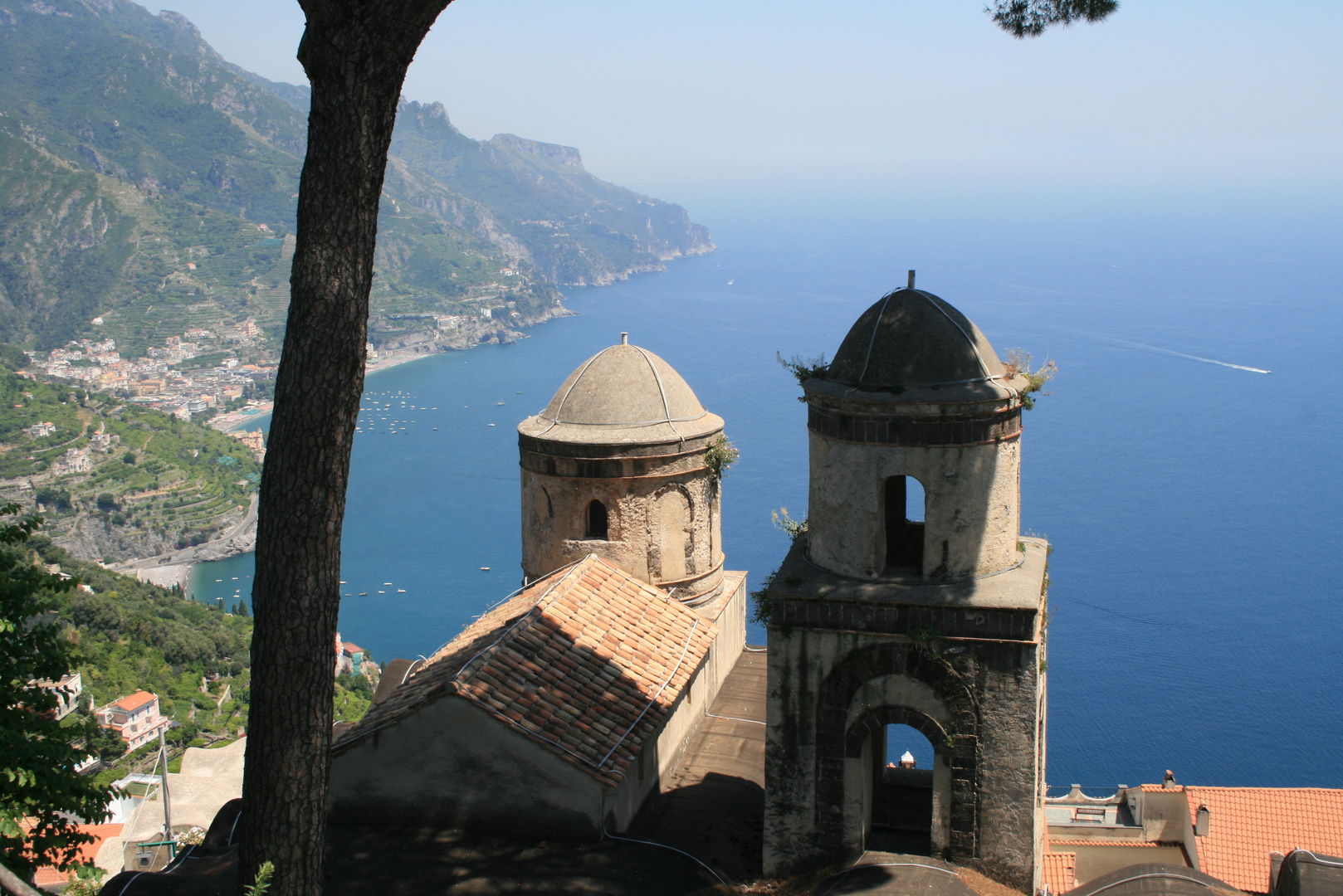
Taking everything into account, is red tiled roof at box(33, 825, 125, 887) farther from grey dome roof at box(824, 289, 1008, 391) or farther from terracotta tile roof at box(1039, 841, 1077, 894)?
grey dome roof at box(824, 289, 1008, 391)

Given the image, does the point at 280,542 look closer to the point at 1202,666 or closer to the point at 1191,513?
the point at 1202,666

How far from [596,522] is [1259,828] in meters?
14.8

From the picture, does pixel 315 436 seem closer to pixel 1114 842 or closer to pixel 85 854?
pixel 1114 842

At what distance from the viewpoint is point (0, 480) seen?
279 feet

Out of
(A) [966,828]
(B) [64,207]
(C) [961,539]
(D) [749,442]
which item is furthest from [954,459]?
(B) [64,207]

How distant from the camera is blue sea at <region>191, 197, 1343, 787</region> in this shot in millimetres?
48844

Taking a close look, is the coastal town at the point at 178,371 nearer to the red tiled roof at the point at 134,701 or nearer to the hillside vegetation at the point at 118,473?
the hillside vegetation at the point at 118,473

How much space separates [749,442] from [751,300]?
74.5 meters

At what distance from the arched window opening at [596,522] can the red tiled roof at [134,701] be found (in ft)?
130

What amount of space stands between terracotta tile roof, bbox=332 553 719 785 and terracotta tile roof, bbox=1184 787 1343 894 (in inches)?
502

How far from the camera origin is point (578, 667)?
10.5 m

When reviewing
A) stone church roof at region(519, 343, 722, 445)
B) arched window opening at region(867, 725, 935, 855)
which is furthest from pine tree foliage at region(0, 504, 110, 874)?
arched window opening at region(867, 725, 935, 855)

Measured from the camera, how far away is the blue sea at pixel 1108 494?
4884 centimetres

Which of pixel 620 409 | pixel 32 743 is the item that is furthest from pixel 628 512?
pixel 32 743
